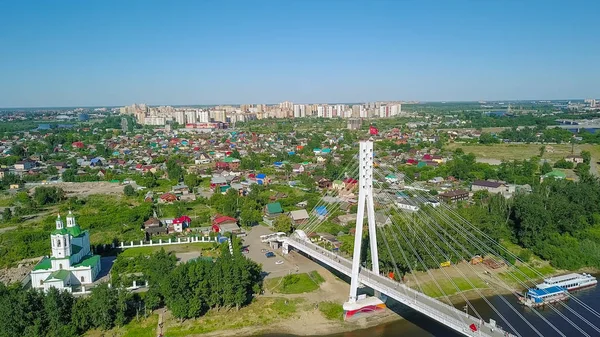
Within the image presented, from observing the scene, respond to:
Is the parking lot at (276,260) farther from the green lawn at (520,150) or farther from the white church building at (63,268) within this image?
the green lawn at (520,150)

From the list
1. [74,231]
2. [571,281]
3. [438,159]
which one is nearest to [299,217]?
[74,231]

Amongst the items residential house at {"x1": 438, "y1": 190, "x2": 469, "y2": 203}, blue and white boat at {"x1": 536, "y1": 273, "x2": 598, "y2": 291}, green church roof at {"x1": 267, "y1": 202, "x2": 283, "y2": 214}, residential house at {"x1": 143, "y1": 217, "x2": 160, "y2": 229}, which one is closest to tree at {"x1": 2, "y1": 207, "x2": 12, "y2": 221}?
residential house at {"x1": 143, "y1": 217, "x2": 160, "y2": 229}

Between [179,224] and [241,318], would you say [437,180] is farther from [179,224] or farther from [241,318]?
[241,318]

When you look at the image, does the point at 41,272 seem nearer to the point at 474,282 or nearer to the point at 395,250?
the point at 395,250

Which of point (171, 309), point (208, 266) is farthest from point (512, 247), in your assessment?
point (171, 309)

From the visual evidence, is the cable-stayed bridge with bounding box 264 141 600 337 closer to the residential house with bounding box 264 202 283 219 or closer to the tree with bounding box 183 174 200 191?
the residential house with bounding box 264 202 283 219
